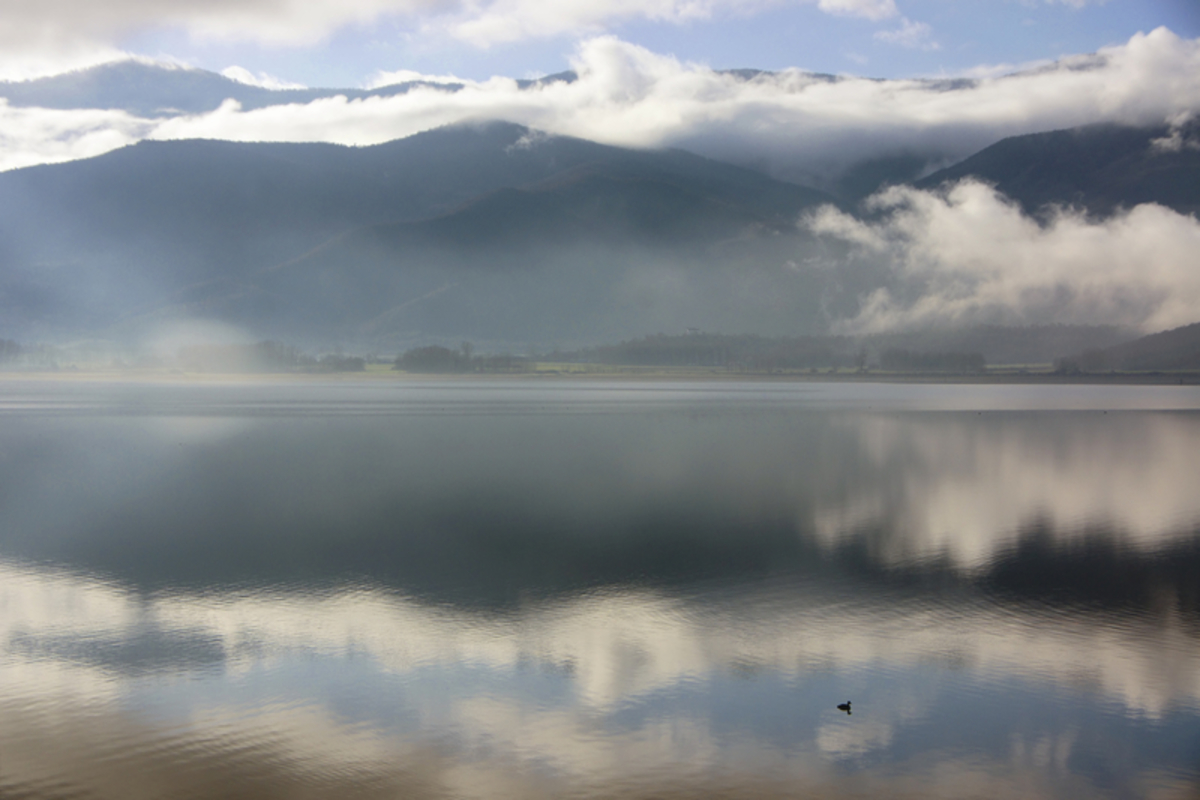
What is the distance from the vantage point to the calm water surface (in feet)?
42.2

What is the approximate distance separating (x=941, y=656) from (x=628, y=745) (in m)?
7.40

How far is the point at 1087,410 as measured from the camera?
360ft

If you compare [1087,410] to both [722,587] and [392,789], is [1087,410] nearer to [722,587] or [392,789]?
[722,587]

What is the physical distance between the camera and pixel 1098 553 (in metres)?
27.6

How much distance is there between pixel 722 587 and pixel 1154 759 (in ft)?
35.6

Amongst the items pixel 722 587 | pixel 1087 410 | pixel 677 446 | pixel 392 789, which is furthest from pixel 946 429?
pixel 392 789

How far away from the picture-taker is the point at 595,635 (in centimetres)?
1881

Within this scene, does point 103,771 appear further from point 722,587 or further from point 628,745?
point 722,587

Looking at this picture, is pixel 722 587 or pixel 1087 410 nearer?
pixel 722 587

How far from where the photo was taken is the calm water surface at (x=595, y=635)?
12.9m

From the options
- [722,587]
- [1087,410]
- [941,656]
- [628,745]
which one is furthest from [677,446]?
[1087,410]

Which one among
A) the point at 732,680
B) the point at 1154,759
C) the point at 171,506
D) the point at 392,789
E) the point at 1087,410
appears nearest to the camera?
the point at 392,789

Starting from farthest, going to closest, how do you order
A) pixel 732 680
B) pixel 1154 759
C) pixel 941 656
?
pixel 941 656 → pixel 732 680 → pixel 1154 759

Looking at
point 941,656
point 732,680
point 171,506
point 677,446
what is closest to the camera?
point 732,680
